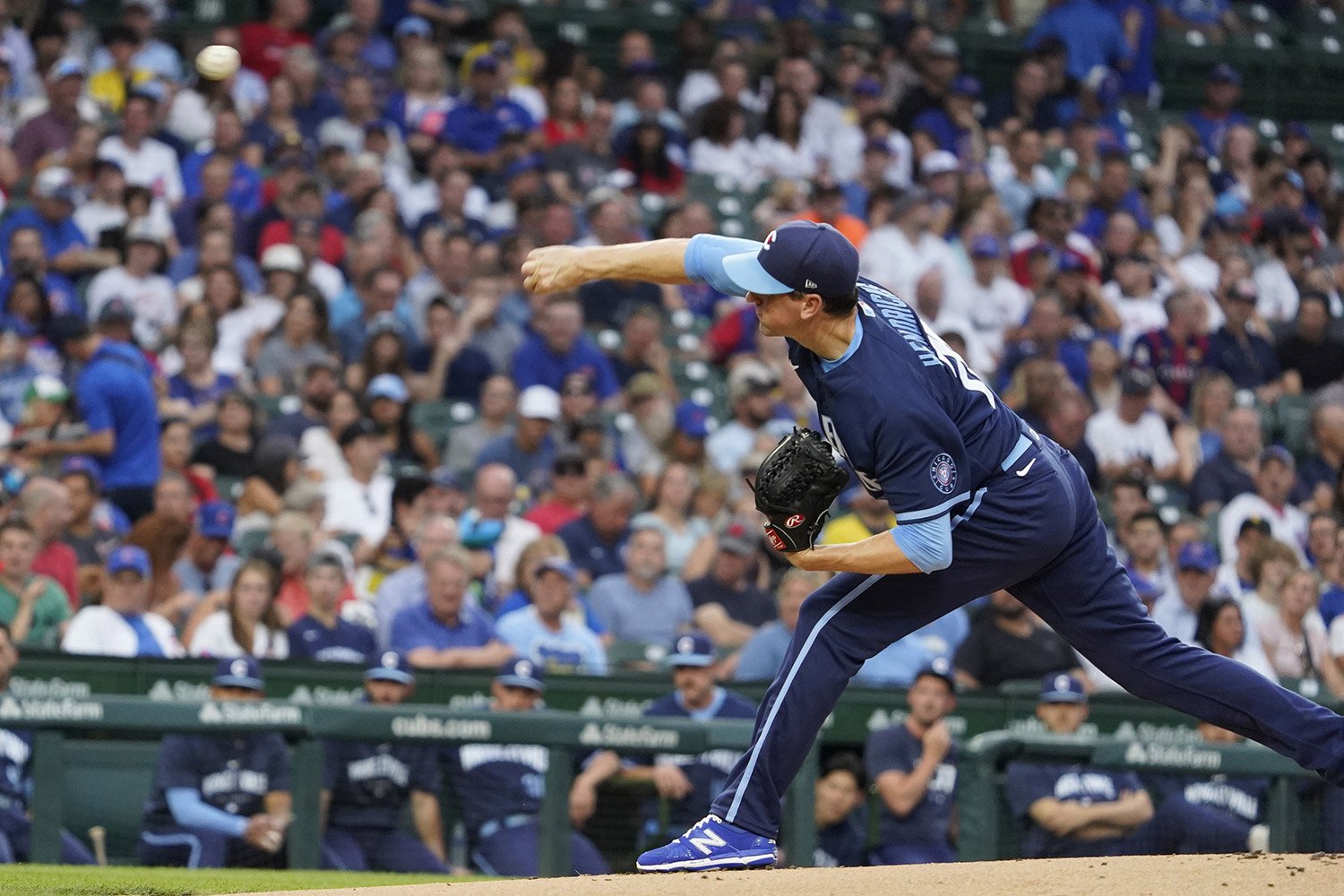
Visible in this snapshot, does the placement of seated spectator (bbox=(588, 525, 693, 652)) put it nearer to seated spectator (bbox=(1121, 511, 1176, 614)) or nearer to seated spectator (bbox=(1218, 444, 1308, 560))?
seated spectator (bbox=(1121, 511, 1176, 614))

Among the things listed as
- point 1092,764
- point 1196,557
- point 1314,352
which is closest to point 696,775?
point 1092,764

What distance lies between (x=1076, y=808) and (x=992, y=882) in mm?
3103

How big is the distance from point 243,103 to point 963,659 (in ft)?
21.2

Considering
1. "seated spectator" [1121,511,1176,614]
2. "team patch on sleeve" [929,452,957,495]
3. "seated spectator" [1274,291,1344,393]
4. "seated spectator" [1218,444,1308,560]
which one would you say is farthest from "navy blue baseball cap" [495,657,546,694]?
"seated spectator" [1274,291,1344,393]

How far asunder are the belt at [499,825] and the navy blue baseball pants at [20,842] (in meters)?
1.42

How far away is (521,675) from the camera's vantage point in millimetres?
7535

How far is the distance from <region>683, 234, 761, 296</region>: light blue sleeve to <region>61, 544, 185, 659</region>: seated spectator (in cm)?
431

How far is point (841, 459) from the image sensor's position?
15.2 feet

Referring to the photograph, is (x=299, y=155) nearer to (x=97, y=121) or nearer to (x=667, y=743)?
(x=97, y=121)

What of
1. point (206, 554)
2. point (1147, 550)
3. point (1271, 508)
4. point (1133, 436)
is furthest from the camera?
point (1133, 436)

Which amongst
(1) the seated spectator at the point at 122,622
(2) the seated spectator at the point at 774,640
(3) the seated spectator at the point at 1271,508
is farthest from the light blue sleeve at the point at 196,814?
(3) the seated spectator at the point at 1271,508

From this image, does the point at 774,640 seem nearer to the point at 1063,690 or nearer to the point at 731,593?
the point at 731,593

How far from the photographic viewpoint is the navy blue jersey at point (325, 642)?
27.1 ft

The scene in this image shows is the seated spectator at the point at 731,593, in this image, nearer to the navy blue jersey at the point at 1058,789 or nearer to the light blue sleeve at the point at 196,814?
the navy blue jersey at the point at 1058,789
